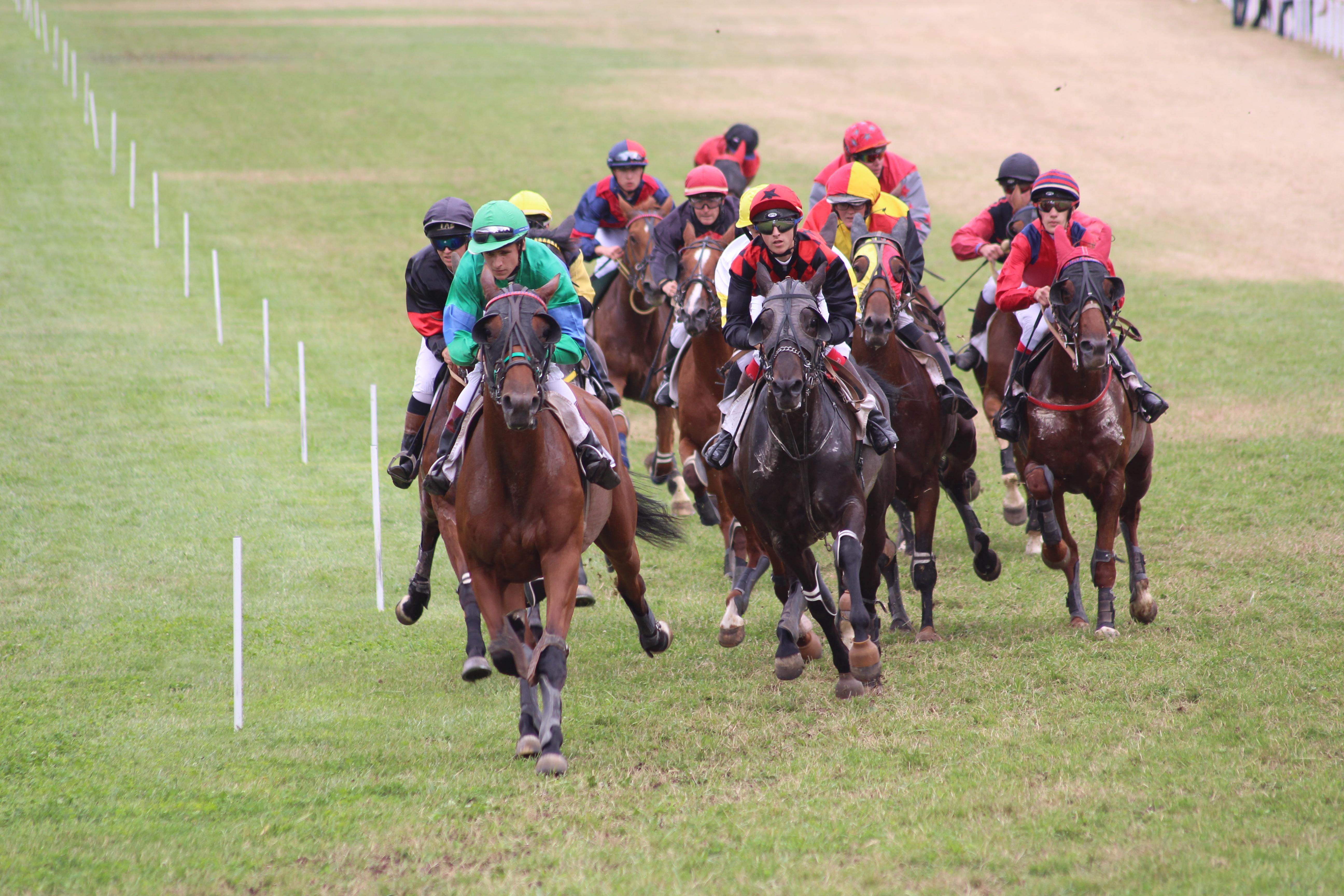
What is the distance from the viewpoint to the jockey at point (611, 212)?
1445cm

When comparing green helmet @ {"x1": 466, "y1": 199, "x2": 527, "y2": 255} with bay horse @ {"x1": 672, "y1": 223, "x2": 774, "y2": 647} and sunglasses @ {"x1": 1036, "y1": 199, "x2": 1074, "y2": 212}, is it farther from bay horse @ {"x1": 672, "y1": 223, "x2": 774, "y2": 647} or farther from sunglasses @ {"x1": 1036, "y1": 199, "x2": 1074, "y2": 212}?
sunglasses @ {"x1": 1036, "y1": 199, "x2": 1074, "y2": 212}

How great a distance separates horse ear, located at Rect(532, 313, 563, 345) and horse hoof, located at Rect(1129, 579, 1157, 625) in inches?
198

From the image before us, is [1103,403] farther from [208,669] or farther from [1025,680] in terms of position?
[208,669]

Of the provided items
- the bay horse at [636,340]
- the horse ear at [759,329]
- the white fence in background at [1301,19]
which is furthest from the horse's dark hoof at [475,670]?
the white fence in background at [1301,19]

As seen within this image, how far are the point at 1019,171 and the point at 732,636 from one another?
5594 millimetres

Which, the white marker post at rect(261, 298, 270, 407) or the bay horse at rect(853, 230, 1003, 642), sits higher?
the bay horse at rect(853, 230, 1003, 642)

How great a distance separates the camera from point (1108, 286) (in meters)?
9.55

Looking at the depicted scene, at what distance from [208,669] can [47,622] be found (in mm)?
2067

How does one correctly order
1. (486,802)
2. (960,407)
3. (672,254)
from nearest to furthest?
(486,802) < (960,407) < (672,254)

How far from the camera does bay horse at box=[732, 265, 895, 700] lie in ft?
26.9

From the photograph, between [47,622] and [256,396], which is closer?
[47,622]

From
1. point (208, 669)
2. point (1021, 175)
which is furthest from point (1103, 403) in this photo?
point (208, 669)

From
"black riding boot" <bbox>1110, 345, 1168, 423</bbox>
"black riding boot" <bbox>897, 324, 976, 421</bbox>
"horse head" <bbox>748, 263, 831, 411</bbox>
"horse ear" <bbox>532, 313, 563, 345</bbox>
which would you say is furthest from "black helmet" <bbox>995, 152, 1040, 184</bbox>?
"horse ear" <bbox>532, 313, 563, 345</bbox>

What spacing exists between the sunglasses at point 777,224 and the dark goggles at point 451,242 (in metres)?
2.06
